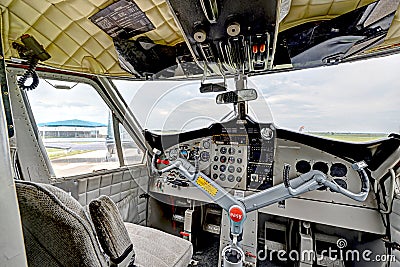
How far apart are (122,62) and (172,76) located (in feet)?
1.58

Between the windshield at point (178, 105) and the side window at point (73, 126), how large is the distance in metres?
0.35

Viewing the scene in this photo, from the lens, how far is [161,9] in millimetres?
1151

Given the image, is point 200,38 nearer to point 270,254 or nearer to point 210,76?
point 210,76

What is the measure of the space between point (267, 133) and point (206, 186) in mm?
910

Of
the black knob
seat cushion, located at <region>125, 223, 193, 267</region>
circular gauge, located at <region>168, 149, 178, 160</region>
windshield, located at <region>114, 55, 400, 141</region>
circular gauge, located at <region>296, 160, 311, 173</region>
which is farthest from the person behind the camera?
circular gauge, located at <region>168, 149, 178, 160</region>

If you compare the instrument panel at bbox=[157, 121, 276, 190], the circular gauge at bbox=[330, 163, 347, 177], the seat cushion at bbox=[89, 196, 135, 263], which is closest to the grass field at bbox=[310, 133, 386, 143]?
the circular gauge at bbox=[330, 163, 347, 177]

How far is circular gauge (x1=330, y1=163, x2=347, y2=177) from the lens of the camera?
215cm

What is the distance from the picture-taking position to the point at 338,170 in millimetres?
2160

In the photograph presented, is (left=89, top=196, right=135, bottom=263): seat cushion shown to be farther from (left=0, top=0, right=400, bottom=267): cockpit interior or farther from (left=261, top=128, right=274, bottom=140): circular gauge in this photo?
(left=261, top=128, right=274, bottom=140): circular gauge

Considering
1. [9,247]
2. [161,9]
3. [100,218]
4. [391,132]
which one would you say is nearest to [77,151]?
[100,218]

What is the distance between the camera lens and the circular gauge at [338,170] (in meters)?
2.15

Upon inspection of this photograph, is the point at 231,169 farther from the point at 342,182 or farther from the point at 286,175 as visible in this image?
the point at 342,182

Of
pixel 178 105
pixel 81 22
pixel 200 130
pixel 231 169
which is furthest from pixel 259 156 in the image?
pixel 81 22

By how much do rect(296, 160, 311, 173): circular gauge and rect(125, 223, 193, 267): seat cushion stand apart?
4.66 feet
